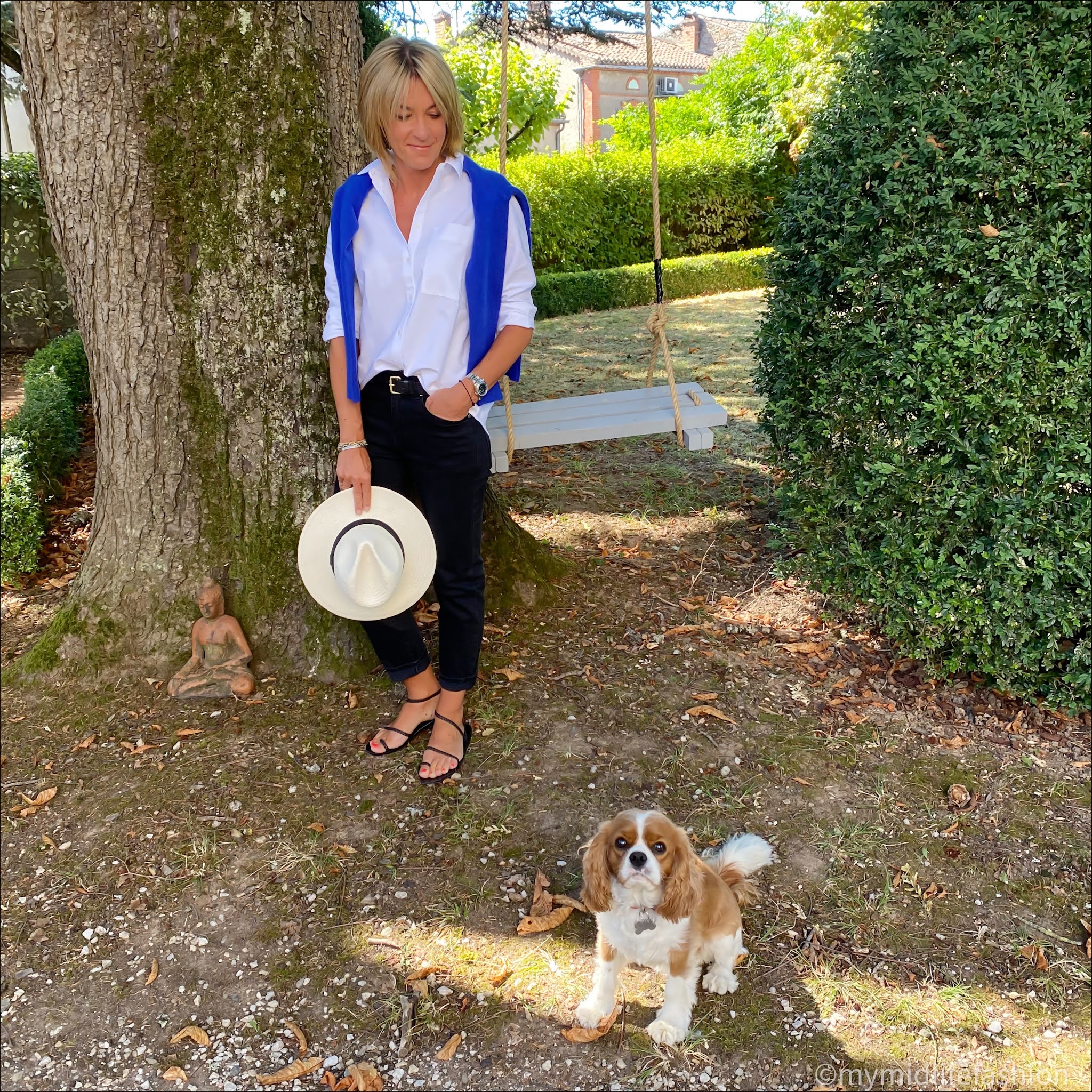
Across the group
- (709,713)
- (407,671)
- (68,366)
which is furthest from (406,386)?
(68,366)

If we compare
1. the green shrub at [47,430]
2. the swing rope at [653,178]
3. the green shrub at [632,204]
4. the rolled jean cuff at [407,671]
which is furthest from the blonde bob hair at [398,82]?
the green shrub at [632,204]

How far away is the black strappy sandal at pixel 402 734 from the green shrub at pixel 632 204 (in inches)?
475

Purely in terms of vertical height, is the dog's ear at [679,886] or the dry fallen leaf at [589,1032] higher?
the dog's ear at [679,886]

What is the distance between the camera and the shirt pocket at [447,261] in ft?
9.21

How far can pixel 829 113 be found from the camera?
12.4 feet

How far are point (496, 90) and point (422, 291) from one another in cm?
1876

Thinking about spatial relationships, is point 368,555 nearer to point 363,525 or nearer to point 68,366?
point 363,525

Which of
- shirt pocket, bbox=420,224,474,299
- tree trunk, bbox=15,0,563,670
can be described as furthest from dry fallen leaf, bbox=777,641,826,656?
shirt pocket, bbox=420,224,474,299

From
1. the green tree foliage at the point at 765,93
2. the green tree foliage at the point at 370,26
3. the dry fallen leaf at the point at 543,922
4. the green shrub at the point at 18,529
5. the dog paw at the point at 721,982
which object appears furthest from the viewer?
the green tree foliage at the point at 765,93

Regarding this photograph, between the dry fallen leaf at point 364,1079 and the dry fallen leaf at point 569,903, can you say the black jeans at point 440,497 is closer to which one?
the dry fallen leaf at point 569,903

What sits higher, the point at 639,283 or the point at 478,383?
the point at 639,283

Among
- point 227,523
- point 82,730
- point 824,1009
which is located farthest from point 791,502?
point 82,730

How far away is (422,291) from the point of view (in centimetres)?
283

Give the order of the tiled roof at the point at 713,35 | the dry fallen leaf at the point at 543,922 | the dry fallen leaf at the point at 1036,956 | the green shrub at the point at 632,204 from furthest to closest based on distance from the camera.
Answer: the tiled roof at the point at 713,35 → the green shrub at the point at 632,204 → the dry fallen leaf at the point at 543,922 → the dry fallen leaf at the point at 1036,956
